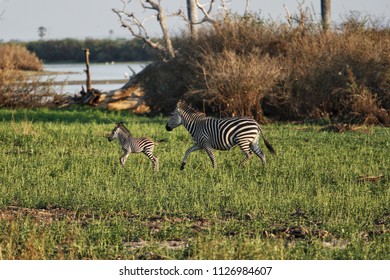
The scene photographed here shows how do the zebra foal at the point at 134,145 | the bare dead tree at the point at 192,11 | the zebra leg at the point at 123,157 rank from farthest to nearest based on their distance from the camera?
the bare dead tree at the point at 192,11
the zebra leg at the point at 123,157
the zebra foal at the point at 134,145

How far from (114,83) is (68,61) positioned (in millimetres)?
44539

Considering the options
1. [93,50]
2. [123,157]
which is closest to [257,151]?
[123,157]

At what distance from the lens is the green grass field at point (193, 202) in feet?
33.6

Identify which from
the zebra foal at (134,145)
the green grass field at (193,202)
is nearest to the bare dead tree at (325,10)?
the green grass field at (193,202)

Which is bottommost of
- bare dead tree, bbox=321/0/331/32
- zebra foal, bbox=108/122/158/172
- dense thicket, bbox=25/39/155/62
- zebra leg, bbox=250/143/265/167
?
dense thicket, bbox=25/39/155/62

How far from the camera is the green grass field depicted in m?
10.2

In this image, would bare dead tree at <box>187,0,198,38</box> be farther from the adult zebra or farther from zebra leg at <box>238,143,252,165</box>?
zebra leg at <box>238,143,252,165</box>

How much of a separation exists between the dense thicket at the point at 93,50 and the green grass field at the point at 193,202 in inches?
A: 2888

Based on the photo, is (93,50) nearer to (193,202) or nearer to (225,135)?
(225,135)

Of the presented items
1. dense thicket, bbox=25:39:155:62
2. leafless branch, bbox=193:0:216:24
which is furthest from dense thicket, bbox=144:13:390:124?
→ dense thicket, bbox=25:39:155:62

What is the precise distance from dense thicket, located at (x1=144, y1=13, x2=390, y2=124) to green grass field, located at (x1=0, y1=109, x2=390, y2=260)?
5238 millimetres

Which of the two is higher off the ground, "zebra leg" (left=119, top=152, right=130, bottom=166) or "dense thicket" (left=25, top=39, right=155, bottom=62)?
"zebra leg" (left=119, top=152, right=130, bottom=166)

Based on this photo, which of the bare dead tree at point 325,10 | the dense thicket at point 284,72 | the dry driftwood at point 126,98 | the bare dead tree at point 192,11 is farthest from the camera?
the bare dead tree at point 192,11

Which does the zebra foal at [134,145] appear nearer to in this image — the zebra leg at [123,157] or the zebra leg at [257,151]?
the zebra leg at [123,157]
